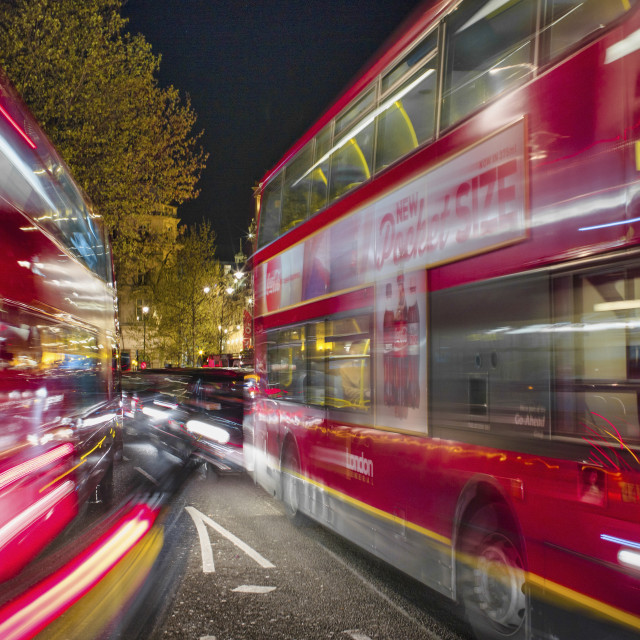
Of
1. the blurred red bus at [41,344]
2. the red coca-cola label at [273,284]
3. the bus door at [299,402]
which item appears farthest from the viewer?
the red coca-cola label at [273,284]

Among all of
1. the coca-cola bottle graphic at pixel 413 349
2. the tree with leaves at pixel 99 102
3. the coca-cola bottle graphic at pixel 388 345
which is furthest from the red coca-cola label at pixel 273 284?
the tree with leaves at pixel 99 102

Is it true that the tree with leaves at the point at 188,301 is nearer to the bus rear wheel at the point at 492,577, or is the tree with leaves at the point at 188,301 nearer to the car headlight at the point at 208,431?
the car headlight at the point at 208,431

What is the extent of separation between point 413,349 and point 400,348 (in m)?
0.25

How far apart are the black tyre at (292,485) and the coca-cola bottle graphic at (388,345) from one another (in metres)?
2.96

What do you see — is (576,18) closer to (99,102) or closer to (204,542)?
(204,542)

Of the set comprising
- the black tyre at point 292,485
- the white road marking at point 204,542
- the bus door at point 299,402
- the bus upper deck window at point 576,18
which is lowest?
the white road marking at point 204,542

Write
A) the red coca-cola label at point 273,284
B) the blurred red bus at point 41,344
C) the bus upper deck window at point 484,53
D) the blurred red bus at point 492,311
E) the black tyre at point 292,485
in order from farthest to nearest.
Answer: the red coca-cola label at point 273,284 < the black tyre at point 292,485 < the blurred red bus at point 41,344 < the bus upper deck window at point 484,53 < the blurred red bus at point 492,311

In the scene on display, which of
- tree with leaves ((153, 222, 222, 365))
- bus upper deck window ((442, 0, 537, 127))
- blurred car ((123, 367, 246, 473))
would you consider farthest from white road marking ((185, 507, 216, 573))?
tree with leaves ((153, 222, 222, 365))

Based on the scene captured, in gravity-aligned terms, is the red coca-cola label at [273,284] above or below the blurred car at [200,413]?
above

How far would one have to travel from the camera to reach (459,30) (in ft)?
17.0

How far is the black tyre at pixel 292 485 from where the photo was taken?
8.77m

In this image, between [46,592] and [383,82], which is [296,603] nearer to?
[46,592]

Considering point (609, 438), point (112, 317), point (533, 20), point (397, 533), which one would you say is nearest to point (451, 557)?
point (397, 533)

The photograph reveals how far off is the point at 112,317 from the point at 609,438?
408 inches
